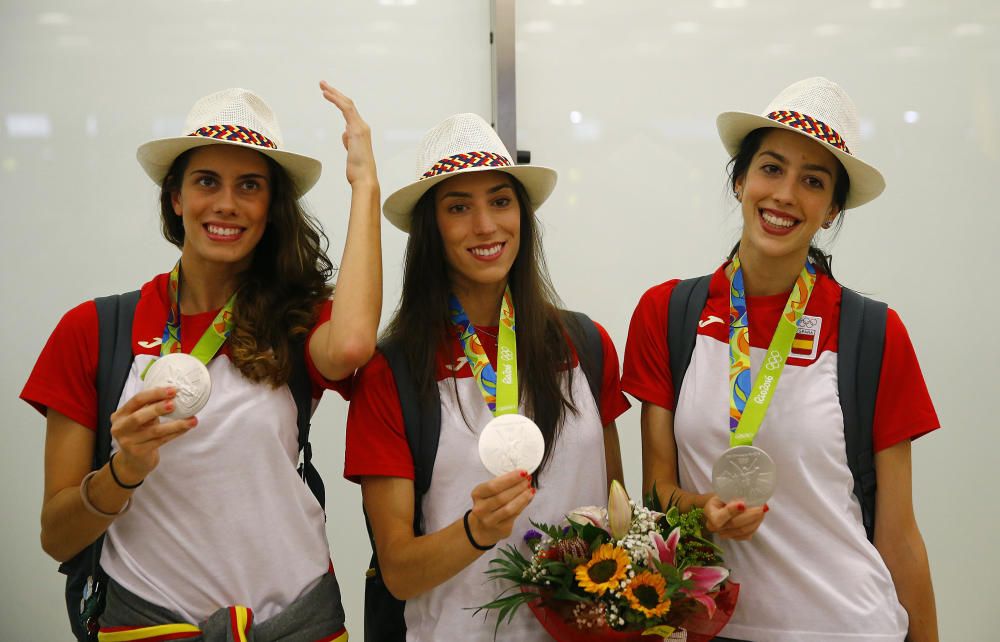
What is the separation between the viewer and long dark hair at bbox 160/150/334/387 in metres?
2.37

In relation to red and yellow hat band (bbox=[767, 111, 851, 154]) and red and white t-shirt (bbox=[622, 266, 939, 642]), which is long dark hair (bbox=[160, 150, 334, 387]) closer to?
red and white t-shirt (bbox=[622, 266, 939, 642])

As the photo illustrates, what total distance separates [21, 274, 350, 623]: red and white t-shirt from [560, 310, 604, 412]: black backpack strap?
84cm

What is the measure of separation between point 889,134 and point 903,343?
2.20m

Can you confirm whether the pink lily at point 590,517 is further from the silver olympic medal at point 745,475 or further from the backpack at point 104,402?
the backpack at point 104,402

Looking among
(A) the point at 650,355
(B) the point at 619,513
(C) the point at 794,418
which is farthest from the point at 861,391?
(B) the point at 619,513

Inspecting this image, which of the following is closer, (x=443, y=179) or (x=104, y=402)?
(x=104, y=402)

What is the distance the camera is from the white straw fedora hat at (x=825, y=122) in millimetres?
2496

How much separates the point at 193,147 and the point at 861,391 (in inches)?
75.2

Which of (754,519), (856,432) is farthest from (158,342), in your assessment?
(856,432)

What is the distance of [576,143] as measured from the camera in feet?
13.3

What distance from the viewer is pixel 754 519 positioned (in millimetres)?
2248

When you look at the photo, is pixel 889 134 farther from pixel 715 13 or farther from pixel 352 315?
pixel 352 315

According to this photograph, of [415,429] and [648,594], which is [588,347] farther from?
[648,594]

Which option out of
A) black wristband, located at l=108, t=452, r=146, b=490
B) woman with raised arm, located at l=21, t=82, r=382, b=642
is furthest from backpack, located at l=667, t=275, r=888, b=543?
black wristband, located at l=108, t=452, r=146, b=490
